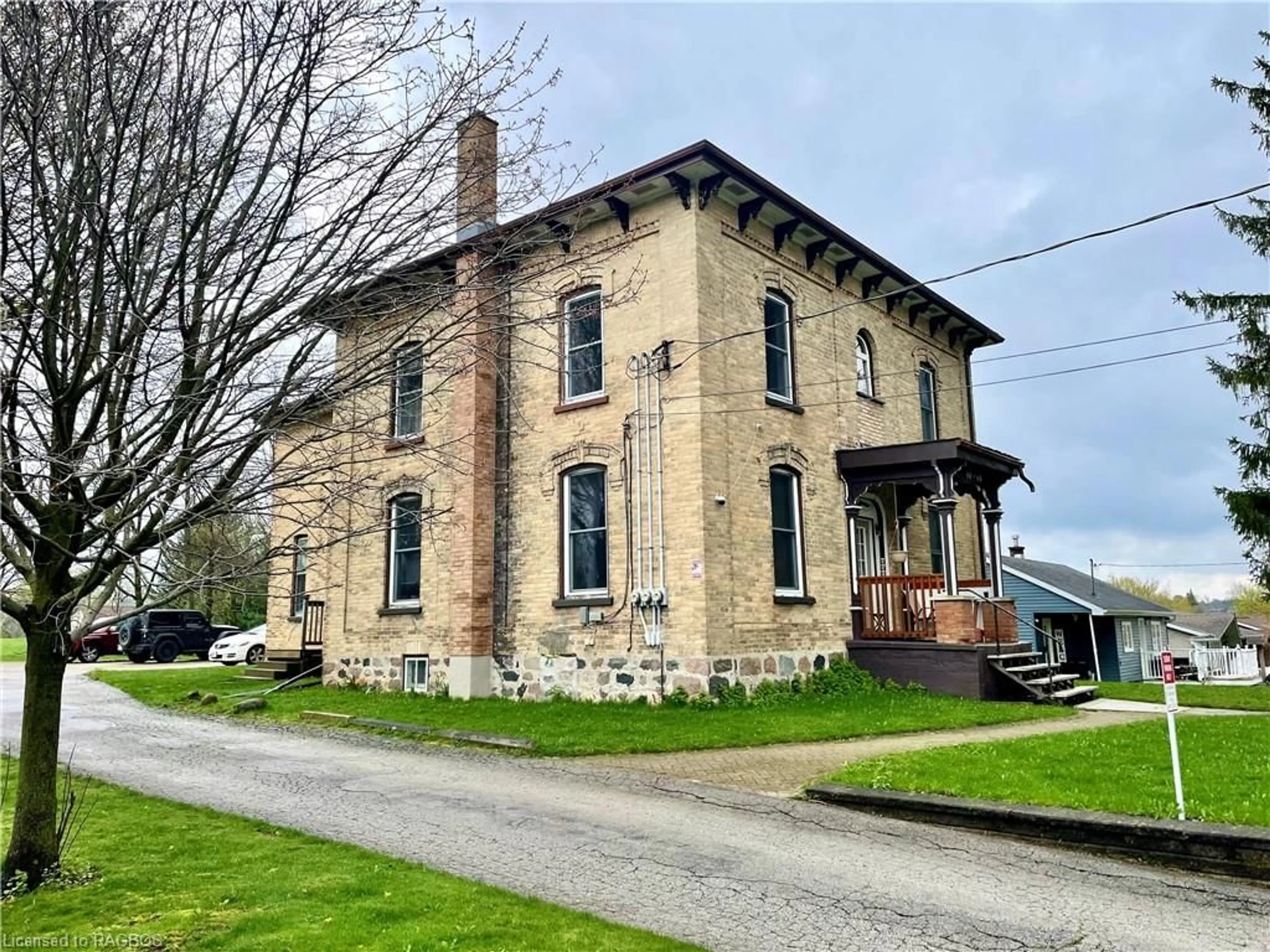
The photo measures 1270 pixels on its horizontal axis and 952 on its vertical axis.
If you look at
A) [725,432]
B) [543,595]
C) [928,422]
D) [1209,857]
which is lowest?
[1209,857]

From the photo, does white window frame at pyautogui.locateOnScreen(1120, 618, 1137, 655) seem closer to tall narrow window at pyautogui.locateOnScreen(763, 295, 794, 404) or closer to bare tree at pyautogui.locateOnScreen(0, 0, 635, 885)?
tall narrow window at pyautogui.locateOnScreen(763, 295, 794, 404)

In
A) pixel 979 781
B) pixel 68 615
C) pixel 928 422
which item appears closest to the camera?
pixel 68 615

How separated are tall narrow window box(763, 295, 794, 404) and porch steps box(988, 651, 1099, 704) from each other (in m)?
5.64

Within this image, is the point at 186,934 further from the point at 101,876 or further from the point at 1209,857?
the point at 1209,857

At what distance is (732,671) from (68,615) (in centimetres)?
968

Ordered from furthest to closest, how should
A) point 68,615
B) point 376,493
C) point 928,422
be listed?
point 928,422 → point 376,493 → point 68,615

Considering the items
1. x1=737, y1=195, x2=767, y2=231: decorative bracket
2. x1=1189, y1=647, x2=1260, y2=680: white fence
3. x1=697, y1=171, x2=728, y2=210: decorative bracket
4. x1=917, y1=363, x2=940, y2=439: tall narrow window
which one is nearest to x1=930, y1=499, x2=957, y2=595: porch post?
x1=917, y1=363, x2=940, y2=439: tall narrow window

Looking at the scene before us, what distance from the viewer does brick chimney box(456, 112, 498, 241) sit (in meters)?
5.55

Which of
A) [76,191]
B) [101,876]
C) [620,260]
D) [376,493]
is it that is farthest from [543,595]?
[76,191]

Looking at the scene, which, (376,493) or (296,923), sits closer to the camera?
(296,923)

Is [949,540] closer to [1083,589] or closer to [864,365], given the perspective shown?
[864,365]

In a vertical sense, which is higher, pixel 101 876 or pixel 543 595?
pixel 543 595

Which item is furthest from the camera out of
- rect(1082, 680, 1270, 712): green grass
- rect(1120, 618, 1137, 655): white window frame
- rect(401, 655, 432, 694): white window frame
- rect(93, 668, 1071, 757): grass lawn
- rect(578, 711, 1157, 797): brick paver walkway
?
rect(1120, 618, 1137, 655): white window frame

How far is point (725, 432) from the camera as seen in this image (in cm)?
1395
